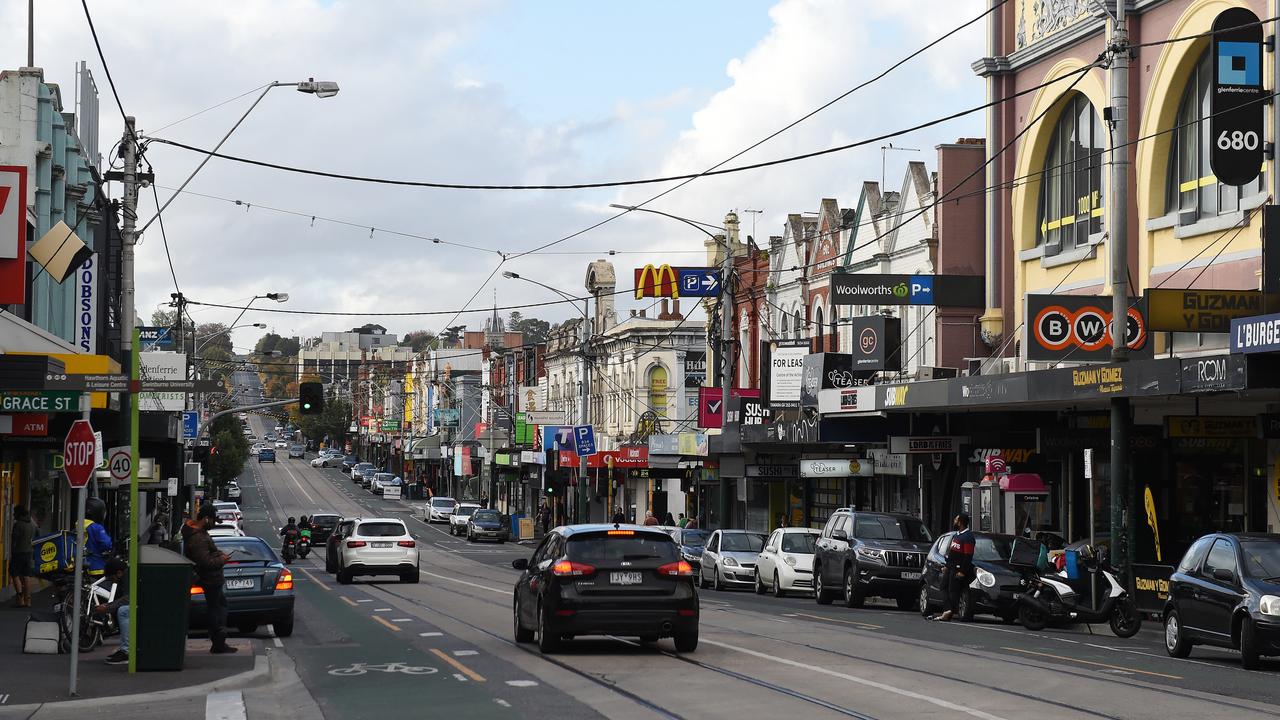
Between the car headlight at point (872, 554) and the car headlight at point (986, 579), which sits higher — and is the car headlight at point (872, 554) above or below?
above

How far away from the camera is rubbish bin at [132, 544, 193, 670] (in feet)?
53.0

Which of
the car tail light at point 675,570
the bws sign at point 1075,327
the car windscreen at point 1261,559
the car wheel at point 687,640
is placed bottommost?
the car wheel at point 687,640

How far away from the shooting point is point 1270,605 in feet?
54.9

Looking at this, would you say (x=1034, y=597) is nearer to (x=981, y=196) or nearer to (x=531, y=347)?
(x=981, y=196)

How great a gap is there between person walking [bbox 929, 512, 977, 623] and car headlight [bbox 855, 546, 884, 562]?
10.8 feet

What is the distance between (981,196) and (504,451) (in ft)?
183

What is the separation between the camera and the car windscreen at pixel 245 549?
71.2 feet

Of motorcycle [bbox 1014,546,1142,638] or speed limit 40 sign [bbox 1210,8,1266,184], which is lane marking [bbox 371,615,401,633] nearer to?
motorcycle [bbox 1014,546,1142,638]

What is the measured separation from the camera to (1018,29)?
3681 cm

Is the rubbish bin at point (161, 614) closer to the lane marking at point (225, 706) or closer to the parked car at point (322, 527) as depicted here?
the lane marking at point (225, 706)

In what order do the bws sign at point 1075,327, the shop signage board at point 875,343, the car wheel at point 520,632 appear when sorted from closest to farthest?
the car wheel at point 520,632, the bws sign at point 1075,327, the shop signage board at point 875,343

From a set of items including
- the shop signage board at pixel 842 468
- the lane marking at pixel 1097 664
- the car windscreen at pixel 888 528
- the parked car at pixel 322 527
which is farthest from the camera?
the parked car at pixel 322 527

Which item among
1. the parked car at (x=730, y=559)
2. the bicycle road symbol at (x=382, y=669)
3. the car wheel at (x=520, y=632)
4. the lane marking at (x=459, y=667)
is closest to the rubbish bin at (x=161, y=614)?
the bicycle road symbol at (x=382, y=669)

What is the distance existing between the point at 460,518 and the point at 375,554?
43.0 metres
